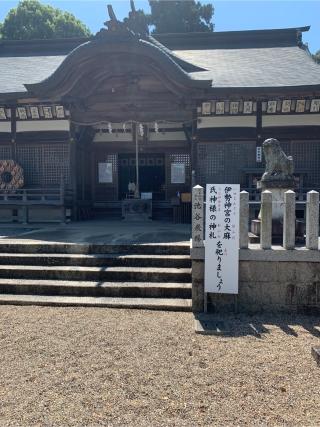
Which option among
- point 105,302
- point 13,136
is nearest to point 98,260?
point 105,302

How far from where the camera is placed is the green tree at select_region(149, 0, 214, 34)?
98.9 ft

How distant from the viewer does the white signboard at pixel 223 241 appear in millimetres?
5445

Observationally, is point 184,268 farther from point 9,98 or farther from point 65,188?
point 9,98

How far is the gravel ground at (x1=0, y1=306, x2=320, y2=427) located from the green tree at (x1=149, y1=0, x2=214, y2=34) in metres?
30.7

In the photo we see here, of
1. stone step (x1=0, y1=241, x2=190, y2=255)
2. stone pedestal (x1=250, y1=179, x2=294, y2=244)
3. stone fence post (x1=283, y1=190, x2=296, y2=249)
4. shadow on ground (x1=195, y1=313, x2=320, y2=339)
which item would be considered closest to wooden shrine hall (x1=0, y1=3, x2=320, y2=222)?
stone pedestal (x1=250, y1=179, x2=294, y2=244)

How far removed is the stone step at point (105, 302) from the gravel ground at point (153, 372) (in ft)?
1.12

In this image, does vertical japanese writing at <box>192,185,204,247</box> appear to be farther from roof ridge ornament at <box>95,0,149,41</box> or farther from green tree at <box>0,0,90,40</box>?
green tree at <box>0,0,90,40</box>

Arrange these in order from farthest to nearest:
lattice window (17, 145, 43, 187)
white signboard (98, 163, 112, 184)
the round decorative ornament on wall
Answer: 1. white signboard (98, 163, 112, 184)
2. lattice window (17, 145, 43, 187)
3. the round decorative ornament on wall

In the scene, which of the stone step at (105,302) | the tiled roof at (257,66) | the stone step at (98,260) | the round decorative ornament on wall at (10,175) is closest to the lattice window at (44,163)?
the round decorative ornament on wall at (10,175)

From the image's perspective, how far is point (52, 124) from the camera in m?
12.2

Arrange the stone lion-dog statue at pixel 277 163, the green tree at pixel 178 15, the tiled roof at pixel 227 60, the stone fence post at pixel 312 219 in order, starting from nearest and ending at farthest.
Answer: the stone fence post at pixel 312 219 → the stone lion-dog statue at pixel 277 163 → the tiled roof at pixel 227 60 → the green tree at pixel 178 15

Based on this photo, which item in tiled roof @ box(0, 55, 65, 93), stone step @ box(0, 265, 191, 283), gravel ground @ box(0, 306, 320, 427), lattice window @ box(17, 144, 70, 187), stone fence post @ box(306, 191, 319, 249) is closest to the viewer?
gravel ground @ box(0, 306, 320, 427)

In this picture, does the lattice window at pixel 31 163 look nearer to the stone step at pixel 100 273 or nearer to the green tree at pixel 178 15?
the stone step at pixel 100 273

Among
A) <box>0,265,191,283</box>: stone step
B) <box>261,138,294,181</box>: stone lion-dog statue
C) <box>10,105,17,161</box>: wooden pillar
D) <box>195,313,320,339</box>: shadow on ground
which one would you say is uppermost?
<box>10,105,17,161</box>: wooden pillar
